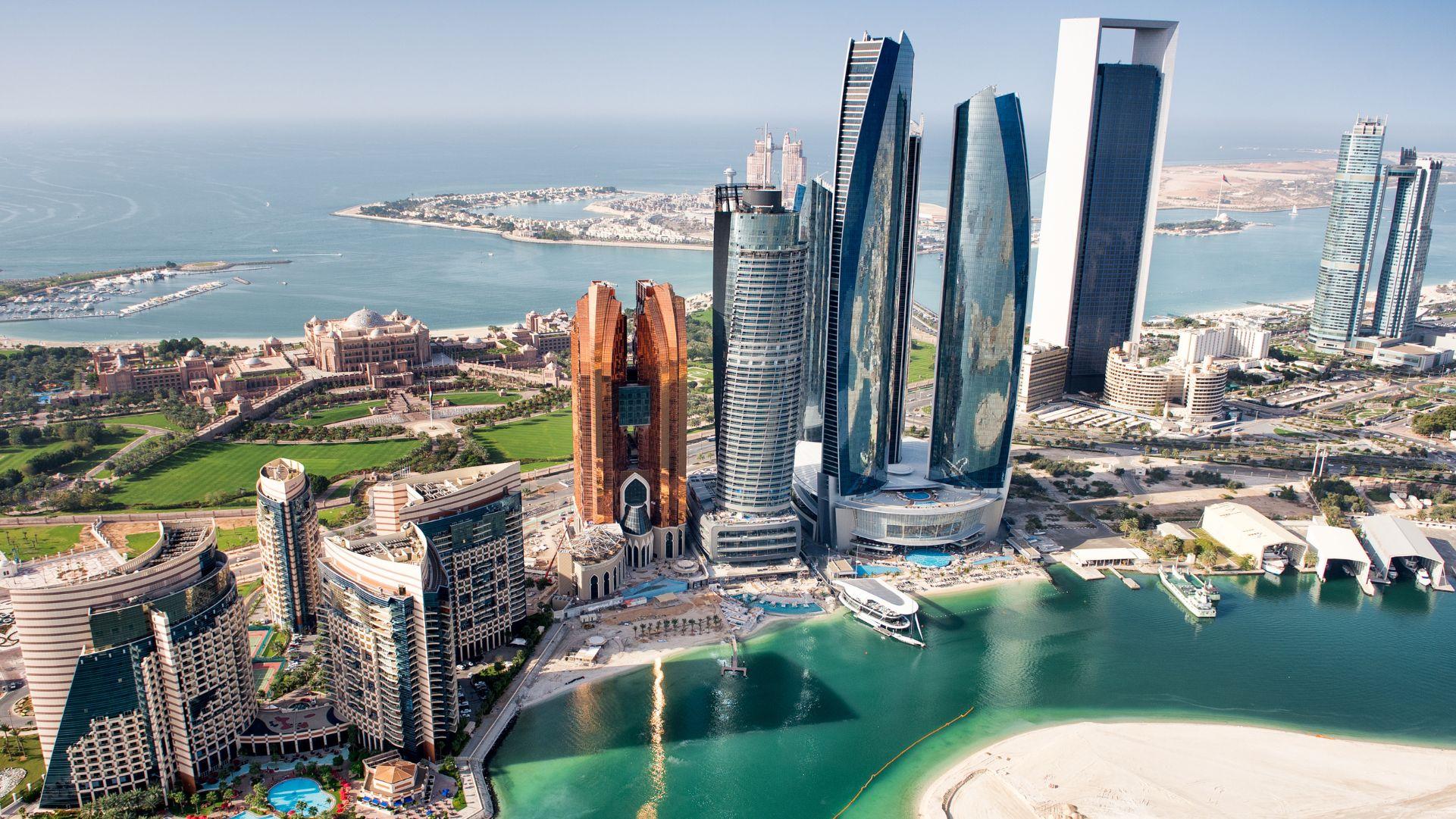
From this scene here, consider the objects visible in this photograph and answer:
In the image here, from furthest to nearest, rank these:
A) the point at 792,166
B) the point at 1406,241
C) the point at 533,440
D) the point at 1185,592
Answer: the point at 792,166 < the point at 1406,241 < the point at 533,440 < the point at 1185,592

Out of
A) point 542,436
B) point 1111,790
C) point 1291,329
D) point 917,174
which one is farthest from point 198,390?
point 1291,329

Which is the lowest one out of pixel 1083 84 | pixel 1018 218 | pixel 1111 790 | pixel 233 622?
pixel 1111 790

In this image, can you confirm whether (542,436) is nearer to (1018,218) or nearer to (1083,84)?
(1018,218)

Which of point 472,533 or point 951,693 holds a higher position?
point 472,533

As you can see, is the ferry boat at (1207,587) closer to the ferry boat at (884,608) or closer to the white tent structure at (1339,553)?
the white tent structure at (1339,553)

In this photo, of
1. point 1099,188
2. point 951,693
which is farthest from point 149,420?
point 1099,188

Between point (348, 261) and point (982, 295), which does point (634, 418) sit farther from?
point (348, 261)
